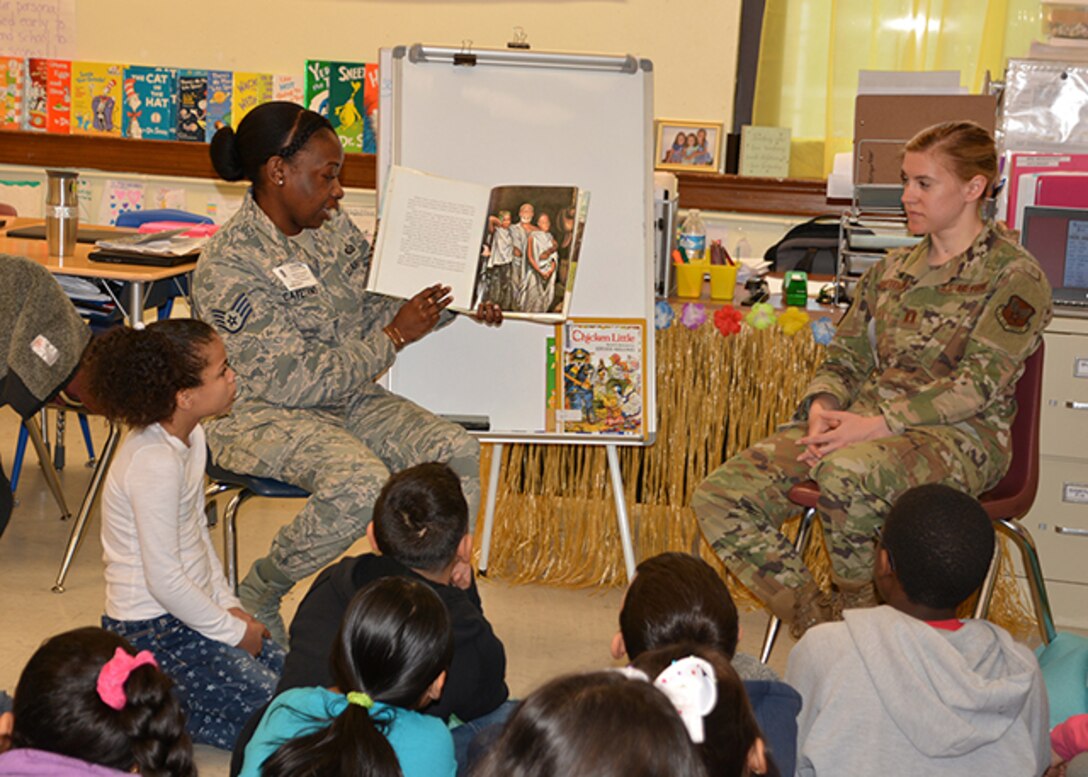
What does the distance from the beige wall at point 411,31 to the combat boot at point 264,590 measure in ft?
10.0

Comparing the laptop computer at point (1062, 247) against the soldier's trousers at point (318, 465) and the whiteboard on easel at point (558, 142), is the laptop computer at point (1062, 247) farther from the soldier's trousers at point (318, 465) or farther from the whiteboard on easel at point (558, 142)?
the soldier's trousers at point (318, 465)

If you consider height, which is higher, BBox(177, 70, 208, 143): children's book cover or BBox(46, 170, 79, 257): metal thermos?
BBox(177, 70, 208, 143): children's book cover

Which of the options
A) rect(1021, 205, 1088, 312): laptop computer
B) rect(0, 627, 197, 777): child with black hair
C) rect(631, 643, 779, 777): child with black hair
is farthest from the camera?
rect(1021, 205, 1088, 312): laptop computer

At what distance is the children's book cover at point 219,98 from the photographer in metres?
5.55

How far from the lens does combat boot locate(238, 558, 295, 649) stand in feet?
9.54

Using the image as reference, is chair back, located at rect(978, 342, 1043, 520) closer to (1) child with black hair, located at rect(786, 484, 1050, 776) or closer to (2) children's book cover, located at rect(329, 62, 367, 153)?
(1) child with black hair, located at rect(786, 484, 1050, 776)

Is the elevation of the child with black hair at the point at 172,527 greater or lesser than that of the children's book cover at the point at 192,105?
lesser

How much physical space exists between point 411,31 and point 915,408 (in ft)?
11.1

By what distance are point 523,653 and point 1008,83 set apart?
2.13 metres

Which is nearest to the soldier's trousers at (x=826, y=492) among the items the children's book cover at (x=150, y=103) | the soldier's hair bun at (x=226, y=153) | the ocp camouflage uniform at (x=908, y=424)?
the ocp camouflage uniform at (x=908, y=424)

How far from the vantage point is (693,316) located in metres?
3.47

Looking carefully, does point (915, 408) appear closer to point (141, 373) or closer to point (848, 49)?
point (141, 373)

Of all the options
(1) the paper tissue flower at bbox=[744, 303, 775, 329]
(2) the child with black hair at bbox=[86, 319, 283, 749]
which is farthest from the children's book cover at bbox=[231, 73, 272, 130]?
(2) the child with black hair at bbox=[86, 319, 283, 749]

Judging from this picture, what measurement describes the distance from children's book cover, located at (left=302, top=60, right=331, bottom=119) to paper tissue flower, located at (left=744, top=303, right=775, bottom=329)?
8.71 ft
